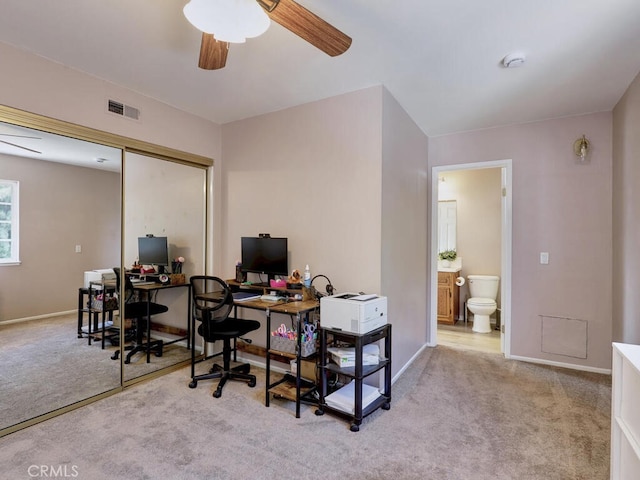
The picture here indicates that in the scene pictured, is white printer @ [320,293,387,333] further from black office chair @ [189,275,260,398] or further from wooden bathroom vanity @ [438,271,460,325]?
wooden bathroom vanity @ [438,271,460,325]

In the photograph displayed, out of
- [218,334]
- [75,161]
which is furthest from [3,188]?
[218,334]

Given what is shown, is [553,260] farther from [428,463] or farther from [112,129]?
[112,129]

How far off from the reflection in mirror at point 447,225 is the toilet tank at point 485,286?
0.68 metres

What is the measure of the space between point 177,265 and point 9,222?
1.38 metres

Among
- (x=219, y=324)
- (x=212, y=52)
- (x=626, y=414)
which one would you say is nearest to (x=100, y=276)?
(x=219, y=324)

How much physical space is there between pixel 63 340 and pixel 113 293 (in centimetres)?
49

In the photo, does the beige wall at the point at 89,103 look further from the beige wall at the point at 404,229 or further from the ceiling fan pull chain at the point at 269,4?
the beige wall at the point at 404,229

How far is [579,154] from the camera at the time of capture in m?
3.42

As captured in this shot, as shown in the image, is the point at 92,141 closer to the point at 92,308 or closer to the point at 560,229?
the point at 92,308

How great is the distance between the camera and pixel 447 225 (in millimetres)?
5523

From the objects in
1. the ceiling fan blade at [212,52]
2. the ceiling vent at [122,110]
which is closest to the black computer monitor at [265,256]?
the ceiling vent at [122,110]

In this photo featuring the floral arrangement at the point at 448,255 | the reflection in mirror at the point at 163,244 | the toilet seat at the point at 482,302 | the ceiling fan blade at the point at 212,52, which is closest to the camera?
the ceiling fan blade at the point at 212,52

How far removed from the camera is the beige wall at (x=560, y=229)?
11.1 ft

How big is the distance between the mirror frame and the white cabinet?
132 inches
